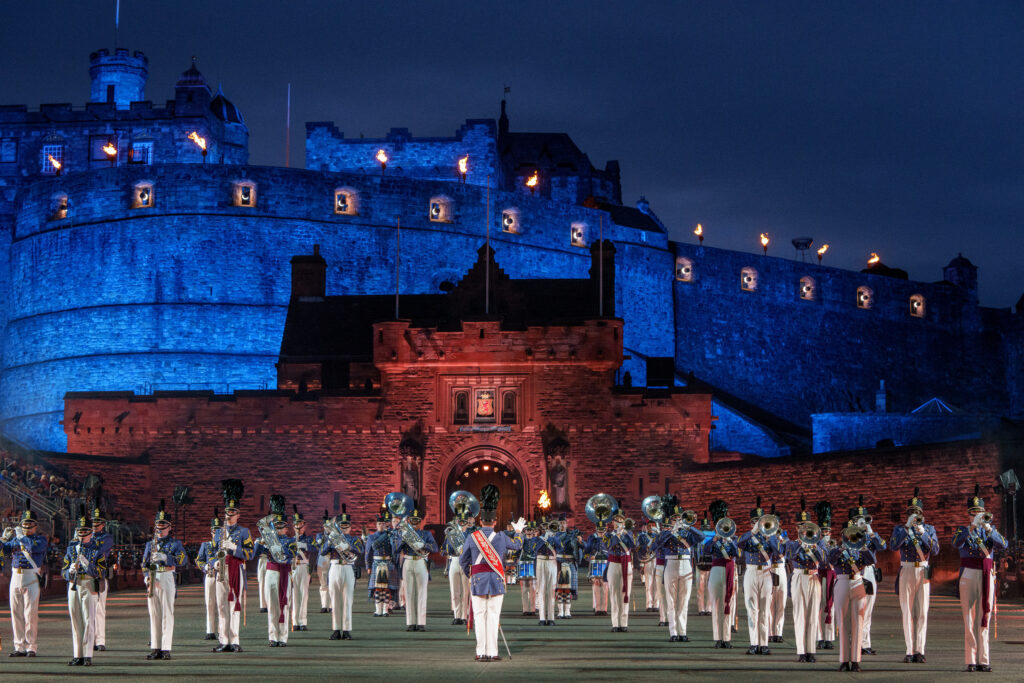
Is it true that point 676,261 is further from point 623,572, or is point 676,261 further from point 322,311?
point 623,572

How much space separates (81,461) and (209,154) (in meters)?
34.7

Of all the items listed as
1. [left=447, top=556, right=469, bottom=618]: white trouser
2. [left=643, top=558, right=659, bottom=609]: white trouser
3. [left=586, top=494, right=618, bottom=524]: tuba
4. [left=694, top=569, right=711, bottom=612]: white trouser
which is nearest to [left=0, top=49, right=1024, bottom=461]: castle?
[left=586, top=494, right=618, bottom=524]: tuba

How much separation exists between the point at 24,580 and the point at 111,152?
5880 centimetres

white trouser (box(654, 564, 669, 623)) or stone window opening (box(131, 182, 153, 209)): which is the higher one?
stone window opening (box(131, 182, 153, 209))

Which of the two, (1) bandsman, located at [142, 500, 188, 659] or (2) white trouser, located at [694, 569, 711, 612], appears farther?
(2) white trouser, located at [694, 569, 711, 612]

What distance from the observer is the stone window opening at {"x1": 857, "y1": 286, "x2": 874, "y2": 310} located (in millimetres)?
76125

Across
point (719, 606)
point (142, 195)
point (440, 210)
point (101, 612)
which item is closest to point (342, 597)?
point (101, 612)

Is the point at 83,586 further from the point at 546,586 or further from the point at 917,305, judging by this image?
the point at 917,305

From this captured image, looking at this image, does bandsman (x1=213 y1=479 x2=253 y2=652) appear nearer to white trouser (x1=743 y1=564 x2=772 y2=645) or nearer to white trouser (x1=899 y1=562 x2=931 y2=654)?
white trouser (x1=743 y1=564 x2=772 y2=645)

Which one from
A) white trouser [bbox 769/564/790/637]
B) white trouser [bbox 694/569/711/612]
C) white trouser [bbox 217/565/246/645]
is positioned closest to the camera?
white trouser [bbox 217/565/246/645]

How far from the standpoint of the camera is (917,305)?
257ft

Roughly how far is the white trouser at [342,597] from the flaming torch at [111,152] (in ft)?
187

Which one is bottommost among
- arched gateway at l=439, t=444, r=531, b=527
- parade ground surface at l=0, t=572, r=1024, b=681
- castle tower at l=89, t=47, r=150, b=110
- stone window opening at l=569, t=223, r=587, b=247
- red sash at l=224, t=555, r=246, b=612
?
parade ground surface at l=0, t=572, r=1024, b=681

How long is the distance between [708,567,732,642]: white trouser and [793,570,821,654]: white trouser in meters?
1.17
